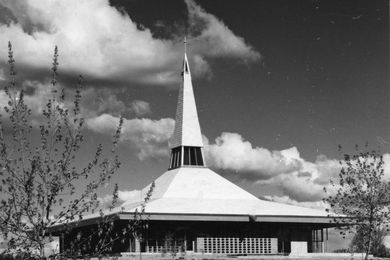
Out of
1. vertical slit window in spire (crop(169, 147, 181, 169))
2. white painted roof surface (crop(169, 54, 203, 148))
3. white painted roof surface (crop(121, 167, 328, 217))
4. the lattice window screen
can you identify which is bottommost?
the lattice window screen

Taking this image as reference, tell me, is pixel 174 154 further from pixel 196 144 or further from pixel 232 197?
pixel 232 197

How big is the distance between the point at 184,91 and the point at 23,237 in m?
56.5

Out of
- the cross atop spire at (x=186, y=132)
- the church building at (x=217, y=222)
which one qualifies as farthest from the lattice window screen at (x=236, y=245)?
the cross atop spire at (x=186, y=132)

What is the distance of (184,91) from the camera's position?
226 feet

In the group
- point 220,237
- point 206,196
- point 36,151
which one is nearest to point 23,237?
point 36,151

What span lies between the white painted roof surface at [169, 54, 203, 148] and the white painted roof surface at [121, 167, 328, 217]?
3268mm

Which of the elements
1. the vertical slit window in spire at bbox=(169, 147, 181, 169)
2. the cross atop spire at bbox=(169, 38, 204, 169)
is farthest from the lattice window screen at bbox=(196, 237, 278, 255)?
the vertical slit window in spire at bbox=(169, 147, 181, 169)

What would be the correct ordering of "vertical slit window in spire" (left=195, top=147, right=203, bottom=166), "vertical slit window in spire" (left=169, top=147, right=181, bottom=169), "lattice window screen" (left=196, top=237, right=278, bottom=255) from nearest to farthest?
"lattice window screen" (left=196, top=237, right=278, bottom=255) → "vertical slit window in spire" (left=195, top=147, right=203, bottom=166) → "vertical slit window in spire" (left=169, top=147, right=181, bottom=169)

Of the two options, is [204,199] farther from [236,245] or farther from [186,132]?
[186,132]

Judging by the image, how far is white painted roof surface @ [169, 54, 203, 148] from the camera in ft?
220

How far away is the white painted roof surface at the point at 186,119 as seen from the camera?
67062 mm

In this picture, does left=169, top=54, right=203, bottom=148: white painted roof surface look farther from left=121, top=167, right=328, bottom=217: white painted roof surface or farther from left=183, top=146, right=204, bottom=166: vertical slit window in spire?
left=121, top=167, right=328, bottom=217: white painted roof surface

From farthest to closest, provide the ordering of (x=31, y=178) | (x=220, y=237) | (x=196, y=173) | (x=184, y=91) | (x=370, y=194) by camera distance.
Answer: (x=184, y=91) → (x=196, y=173) → (x=220, y=237) → (x=370, y=194) → (x=31, y=178)

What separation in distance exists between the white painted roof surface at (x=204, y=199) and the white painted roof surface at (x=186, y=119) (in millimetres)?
3268
